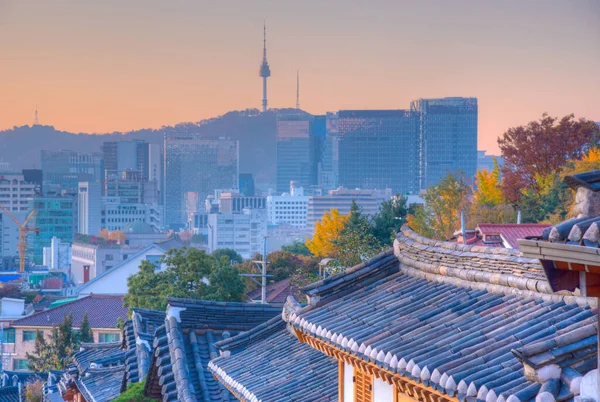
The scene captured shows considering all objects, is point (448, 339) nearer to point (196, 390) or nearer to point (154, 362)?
point (196, 390)

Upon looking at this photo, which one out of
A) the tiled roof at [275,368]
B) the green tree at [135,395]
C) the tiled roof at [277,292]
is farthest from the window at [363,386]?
the tiled roof at [277,292]

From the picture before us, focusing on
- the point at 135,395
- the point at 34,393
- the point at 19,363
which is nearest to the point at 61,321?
the point at 19,363

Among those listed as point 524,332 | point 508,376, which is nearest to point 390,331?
point 524,332

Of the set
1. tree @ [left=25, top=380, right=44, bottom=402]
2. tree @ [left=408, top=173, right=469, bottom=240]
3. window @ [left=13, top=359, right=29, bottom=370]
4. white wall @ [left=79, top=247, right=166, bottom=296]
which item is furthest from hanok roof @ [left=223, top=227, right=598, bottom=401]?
white wall @ [left=79, top=247, right=166, bottom=296]

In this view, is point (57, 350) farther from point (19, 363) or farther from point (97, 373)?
point (97, 373)

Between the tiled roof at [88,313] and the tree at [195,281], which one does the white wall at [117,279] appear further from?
the tree at [195,281]

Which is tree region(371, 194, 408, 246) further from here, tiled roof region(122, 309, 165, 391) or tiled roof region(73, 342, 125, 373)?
tiled roof region(122, 309, 165, 391)
